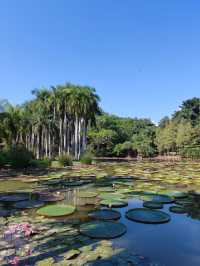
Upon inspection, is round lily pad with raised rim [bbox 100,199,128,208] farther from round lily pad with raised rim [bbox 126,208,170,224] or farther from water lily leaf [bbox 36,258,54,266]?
water lily leaf [bbox 36,258,54,266]

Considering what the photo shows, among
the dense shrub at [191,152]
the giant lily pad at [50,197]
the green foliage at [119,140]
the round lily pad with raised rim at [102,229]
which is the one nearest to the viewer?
the round lily pad with raised rim at [102,229]

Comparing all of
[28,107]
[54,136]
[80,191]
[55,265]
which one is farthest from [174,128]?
[55,265]

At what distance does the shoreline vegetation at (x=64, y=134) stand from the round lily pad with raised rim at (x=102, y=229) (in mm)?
14215

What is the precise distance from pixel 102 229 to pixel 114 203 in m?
2.77

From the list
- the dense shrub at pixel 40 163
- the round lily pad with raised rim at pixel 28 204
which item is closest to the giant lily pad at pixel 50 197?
the round lily pad with raised rim at pixel 28 204

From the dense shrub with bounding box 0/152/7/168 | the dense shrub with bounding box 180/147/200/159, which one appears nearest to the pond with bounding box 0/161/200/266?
the dense shrub with bounding box 0/152/7/168

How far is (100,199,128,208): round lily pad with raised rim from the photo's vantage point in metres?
8.75

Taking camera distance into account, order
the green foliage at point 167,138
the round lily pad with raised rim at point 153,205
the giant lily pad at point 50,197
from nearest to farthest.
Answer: the round lily pad with raised rim at point 153,205
the giant lily pad at point 50,197
the green foliage at point 167,138

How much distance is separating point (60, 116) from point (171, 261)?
32.3m

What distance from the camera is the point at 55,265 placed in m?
4.36

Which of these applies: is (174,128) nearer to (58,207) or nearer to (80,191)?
(80,191)

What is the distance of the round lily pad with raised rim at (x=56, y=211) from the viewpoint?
7.49 metres

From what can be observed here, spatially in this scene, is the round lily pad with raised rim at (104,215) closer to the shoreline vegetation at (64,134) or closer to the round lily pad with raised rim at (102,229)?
the round lily pad with raised rim at (102,229)

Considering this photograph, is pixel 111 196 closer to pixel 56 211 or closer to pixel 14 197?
pixel 56 211
